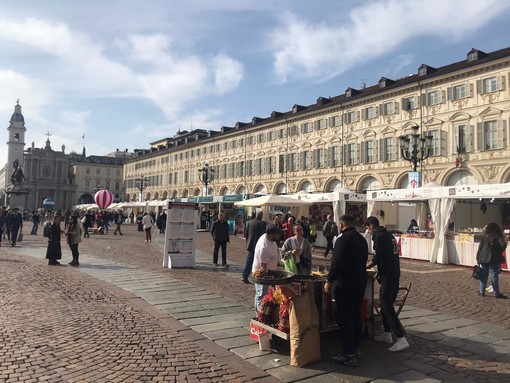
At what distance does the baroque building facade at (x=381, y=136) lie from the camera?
104 feet

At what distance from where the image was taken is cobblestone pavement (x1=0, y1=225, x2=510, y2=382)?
453 cm

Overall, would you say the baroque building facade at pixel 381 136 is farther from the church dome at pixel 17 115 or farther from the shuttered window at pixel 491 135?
the church dome at pixel 17 115

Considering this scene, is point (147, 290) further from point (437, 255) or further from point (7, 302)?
point (437, 255)

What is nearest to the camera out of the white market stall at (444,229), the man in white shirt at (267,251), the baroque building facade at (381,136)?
the man in white shirt at (267,251)

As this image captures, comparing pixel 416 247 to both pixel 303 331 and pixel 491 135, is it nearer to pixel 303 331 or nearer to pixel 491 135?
pixel 303 331

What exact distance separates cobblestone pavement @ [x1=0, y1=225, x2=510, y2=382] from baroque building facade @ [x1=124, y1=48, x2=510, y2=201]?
685 inches

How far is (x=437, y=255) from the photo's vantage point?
1592cm

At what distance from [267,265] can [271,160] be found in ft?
152

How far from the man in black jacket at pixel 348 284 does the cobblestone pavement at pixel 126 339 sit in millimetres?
395

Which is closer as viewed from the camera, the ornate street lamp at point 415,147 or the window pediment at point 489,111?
the ornate street lamp at point 415,147

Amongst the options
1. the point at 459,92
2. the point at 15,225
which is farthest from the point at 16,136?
the point at 459,92

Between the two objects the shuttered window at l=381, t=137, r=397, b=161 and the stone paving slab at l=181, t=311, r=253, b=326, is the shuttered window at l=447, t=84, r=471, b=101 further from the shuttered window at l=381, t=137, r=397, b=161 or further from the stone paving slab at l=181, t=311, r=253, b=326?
the stone paving slab at l=181, t=311, r=253, b=326

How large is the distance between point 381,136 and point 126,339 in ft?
122

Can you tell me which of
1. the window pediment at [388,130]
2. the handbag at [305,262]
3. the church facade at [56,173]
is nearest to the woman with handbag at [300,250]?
the handbag at [305,262]
